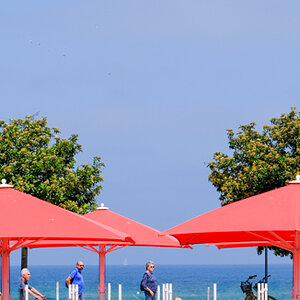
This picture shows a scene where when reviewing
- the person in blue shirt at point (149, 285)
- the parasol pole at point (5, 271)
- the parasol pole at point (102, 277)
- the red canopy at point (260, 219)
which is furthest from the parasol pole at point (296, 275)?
the parasol pole at point (102, 277)

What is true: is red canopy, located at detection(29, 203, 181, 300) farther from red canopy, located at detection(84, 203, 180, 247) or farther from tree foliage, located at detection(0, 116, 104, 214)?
tree foliage, located at detection(0, 116, 104, 214)

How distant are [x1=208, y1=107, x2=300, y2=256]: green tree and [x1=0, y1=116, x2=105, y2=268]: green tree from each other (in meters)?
5.01

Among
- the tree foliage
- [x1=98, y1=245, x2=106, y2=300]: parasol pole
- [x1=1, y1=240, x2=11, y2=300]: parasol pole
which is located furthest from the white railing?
the tree foliage

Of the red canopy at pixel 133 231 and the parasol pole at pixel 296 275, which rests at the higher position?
the red canopy at pixel 133 231

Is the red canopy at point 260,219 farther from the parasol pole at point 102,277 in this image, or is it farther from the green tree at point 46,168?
the green tree at point 46,168

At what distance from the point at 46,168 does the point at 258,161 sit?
831 centimetres

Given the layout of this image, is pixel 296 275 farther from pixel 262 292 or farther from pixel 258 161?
pixel 258 161

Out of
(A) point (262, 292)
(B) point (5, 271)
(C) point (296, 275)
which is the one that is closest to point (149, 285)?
(A) point (262, 292)

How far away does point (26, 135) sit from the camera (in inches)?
1172

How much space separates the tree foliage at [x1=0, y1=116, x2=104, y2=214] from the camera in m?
28.3

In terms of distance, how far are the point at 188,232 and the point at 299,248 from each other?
2262 mm

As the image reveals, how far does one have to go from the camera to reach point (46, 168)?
2880 cm

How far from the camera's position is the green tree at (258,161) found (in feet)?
94.6

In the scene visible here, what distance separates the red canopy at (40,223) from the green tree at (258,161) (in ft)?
54.9
